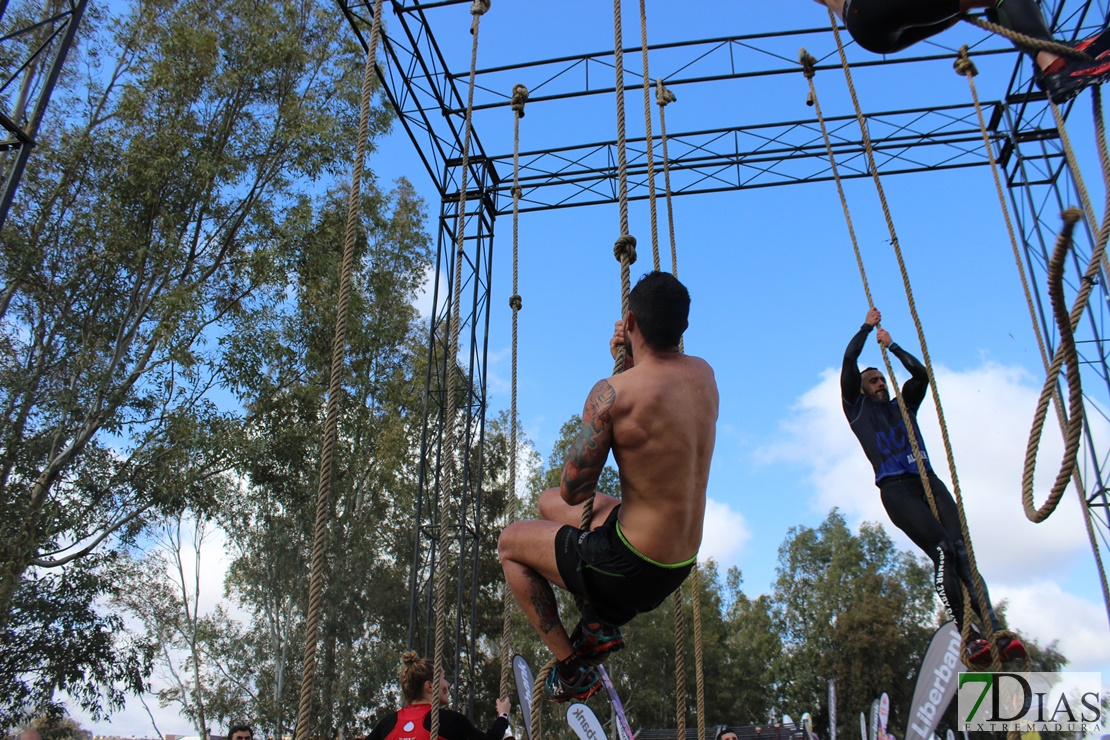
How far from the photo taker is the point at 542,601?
7.55ft

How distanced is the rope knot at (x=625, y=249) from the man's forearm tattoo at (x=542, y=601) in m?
1.09

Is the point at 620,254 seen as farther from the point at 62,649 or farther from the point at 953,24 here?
the point at 62,649

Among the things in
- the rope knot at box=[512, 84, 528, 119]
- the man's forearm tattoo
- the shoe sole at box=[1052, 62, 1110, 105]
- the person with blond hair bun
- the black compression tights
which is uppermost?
the rope knot at box=[512, 84, 528, 119]

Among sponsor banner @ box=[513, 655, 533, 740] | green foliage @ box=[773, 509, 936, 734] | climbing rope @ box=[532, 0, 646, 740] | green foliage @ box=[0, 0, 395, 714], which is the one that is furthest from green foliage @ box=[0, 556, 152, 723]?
green foliage @ box=[773, 509, 936, 734]

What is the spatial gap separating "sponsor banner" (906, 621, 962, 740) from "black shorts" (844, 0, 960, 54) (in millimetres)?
3436

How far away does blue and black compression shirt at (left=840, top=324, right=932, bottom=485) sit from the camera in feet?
12.9

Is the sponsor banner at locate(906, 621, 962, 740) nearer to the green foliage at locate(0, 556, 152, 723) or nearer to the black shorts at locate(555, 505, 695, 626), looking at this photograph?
the black shorts at locate(555, 505, 695, 626)

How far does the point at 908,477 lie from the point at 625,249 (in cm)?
211

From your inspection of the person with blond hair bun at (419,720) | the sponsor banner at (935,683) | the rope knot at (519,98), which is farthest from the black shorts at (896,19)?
the rope knot at (519,98)

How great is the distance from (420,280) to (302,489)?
6.85 m

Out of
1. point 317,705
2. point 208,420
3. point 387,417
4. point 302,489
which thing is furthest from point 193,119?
point 317,705

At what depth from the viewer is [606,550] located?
207 centimetres

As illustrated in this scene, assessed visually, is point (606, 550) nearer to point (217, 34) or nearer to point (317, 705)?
point (217, 34)

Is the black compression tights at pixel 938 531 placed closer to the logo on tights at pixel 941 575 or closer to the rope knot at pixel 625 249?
the logo on tights at pixel 941 575
